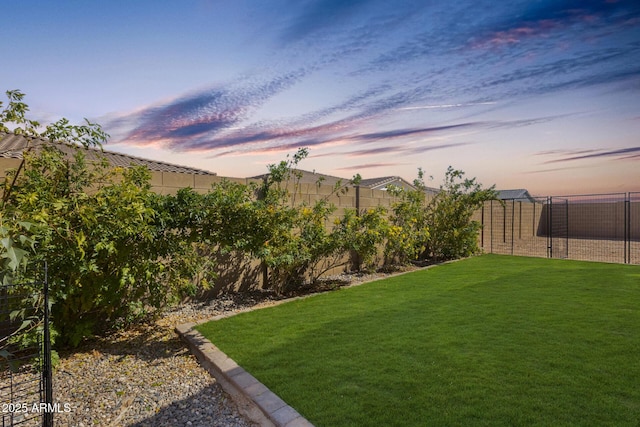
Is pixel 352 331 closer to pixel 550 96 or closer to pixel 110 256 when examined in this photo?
pixel 110 256

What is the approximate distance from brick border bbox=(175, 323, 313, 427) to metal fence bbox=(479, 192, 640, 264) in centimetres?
1060

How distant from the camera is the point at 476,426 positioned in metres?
2.15

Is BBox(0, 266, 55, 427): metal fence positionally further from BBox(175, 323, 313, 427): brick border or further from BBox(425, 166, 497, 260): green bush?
BBox(425, 166, 497, 260): green bush

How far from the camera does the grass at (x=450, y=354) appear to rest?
7.67ft

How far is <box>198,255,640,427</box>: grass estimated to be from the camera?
2.34 metres

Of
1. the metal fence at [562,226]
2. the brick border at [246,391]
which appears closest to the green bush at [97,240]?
the brick border at [246,391]

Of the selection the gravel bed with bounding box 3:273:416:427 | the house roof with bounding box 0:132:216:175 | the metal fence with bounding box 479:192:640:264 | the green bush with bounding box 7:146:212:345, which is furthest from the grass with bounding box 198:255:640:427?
the metal fence with bounding box 479:192:640:264

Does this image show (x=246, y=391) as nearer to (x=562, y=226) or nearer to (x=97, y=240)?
(x=97, y=240)

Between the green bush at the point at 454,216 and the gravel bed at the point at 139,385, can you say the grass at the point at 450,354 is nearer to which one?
the gravel bed at the point at 139,385

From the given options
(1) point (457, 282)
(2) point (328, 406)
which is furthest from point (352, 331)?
(1) point (457, 282)

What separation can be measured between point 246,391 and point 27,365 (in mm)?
2307

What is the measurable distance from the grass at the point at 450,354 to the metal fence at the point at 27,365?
1441 mm

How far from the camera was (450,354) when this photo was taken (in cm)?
319

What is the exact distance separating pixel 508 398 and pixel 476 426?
46 centimetres
